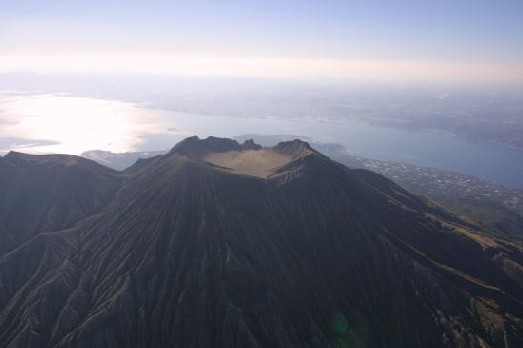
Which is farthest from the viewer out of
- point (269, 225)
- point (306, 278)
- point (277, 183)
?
point (277, 183)

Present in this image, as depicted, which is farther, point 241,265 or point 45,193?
point 45,193

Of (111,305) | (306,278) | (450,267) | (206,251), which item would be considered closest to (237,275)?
(206,251)

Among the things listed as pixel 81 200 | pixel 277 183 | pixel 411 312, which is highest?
pixel 277 183

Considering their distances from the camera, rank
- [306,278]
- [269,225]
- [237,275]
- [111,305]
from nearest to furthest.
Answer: [111,305] → [237,275] → [306,278] → [269,225]

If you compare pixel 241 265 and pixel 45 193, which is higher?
pixel 45 193

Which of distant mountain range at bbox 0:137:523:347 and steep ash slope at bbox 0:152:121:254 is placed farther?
steep ash slope at bbox 0:152:121:254

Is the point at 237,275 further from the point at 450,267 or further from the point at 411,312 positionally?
the point at 450,267

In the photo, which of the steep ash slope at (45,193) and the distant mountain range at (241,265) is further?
the steep ash slope at (45,193)

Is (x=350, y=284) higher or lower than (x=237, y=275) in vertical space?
lower
